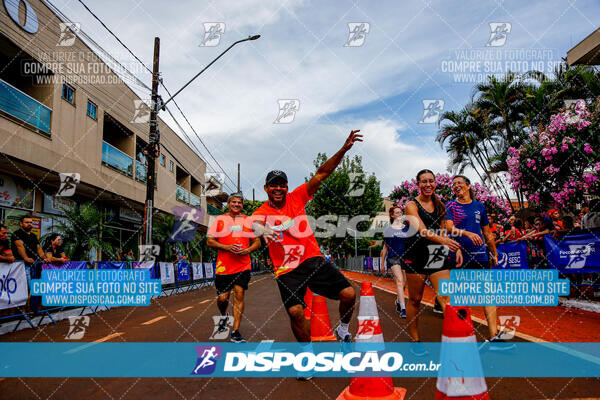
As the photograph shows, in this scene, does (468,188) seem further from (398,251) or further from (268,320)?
(268,320)

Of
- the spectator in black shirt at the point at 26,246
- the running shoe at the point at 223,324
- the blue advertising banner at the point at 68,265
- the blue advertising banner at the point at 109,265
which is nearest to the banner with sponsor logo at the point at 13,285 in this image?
the spectator in black shirt at the point at 26,246

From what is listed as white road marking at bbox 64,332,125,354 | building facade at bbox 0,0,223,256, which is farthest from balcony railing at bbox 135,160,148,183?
white road marking at bbox 64,332,125,354

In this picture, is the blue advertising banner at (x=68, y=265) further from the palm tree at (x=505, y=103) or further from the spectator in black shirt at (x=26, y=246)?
the palm tree at (x=505, y=103)

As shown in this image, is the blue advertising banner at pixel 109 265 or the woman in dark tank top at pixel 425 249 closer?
the woman in dark tank top at pixel 425 249

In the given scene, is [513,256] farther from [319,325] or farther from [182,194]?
[182,194]

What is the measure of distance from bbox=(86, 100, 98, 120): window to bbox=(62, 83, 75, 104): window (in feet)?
4.16

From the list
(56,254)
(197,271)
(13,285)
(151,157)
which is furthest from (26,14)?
(197,271)

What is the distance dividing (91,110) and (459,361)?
1865cm

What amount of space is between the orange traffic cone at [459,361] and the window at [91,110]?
58.8ft

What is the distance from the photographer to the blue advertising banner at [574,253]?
827cm

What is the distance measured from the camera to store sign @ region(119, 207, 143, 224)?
2217 centimetres

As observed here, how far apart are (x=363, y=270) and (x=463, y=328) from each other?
36537mm

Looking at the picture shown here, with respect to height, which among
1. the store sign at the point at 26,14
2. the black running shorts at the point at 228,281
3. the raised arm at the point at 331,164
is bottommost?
the black running shorts at the point at 228,281

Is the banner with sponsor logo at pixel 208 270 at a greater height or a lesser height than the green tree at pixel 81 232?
lesser
